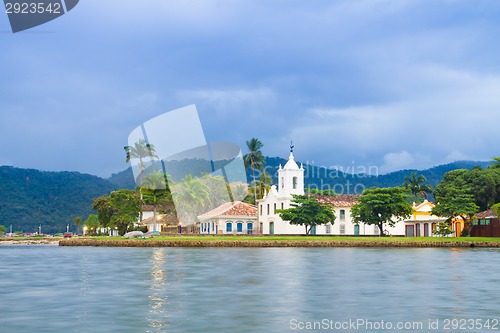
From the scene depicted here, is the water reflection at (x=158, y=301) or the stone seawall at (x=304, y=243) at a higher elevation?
the stone seawall at (x=304, y=243)

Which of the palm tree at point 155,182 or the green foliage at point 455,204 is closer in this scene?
the green foliage at point 455,204

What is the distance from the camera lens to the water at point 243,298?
20312 millimetres

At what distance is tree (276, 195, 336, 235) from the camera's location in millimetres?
88875

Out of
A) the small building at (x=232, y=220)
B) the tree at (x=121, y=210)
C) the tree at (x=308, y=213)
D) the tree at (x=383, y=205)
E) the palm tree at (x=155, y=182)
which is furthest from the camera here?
the palm tree at (x=155, y=182)

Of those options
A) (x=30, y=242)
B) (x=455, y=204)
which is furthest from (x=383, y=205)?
(x=30, y=242)

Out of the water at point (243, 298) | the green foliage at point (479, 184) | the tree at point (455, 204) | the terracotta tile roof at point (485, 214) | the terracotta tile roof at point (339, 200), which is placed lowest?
the water at point (243, 298)

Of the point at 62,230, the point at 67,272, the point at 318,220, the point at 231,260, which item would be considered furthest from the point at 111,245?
the point at 62,230

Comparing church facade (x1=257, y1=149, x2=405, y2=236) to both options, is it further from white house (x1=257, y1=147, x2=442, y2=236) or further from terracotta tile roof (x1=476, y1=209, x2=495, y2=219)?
terracotta tile roof (x1=476, y1=209, x2=495, y2=219)

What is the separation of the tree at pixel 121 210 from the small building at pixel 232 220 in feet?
37.7

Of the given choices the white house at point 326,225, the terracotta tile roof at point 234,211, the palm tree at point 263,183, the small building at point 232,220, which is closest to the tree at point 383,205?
the white house at point 326,225

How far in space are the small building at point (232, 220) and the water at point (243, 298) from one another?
198ft

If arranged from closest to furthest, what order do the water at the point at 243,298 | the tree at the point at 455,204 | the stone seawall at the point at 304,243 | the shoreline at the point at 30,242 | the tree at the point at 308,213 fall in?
the water at the point at 243,298 < the stone seawall at the point at 304,243 < the tree at the point at 455,204 < the tree at the point at 308,213 < the shoreline at the point at 30,242

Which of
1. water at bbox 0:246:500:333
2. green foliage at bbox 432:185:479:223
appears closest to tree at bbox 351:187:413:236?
green foliage at bbox 432:185:479:223

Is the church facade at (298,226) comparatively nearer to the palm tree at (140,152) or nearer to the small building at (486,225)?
the small building at (486,225)
